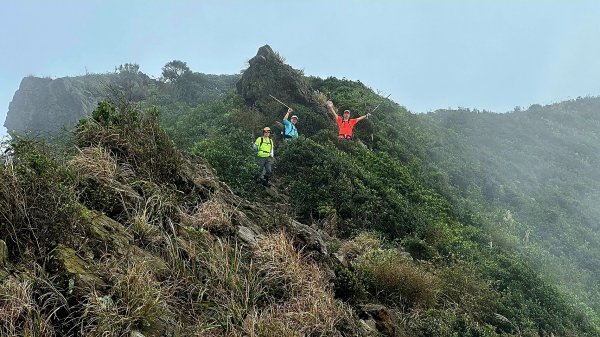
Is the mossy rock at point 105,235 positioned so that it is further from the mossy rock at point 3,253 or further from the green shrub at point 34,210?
the mossy rock at point 3,253

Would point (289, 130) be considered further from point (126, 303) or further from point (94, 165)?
point (126, 303)

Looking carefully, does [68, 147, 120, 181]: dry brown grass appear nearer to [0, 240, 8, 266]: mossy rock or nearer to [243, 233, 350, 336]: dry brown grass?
[0, 240, 8, 266]: mossy rock

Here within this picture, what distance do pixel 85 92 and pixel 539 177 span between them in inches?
1260

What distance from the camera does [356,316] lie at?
5750mm

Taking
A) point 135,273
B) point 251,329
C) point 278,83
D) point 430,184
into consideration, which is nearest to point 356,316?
point 251,329

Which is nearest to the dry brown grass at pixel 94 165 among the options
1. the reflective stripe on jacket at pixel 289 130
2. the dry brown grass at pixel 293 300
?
the dry brown grass at pixel 293 300

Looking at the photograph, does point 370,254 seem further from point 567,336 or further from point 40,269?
point 40,269

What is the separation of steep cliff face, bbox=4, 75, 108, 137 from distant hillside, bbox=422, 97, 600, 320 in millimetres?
25572

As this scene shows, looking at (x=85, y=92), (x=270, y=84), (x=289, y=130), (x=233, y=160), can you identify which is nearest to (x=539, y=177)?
(x=270, y=84)

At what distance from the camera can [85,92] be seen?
3588 centimetres

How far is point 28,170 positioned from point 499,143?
31.0 metres

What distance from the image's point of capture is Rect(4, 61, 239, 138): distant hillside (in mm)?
31344

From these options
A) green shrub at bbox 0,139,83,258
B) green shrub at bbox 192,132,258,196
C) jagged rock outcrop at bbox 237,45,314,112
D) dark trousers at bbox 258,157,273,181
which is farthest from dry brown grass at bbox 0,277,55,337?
jagged rock outcrop at bbox 237,45,314,112

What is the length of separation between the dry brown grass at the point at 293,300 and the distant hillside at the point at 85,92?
81.8ft
